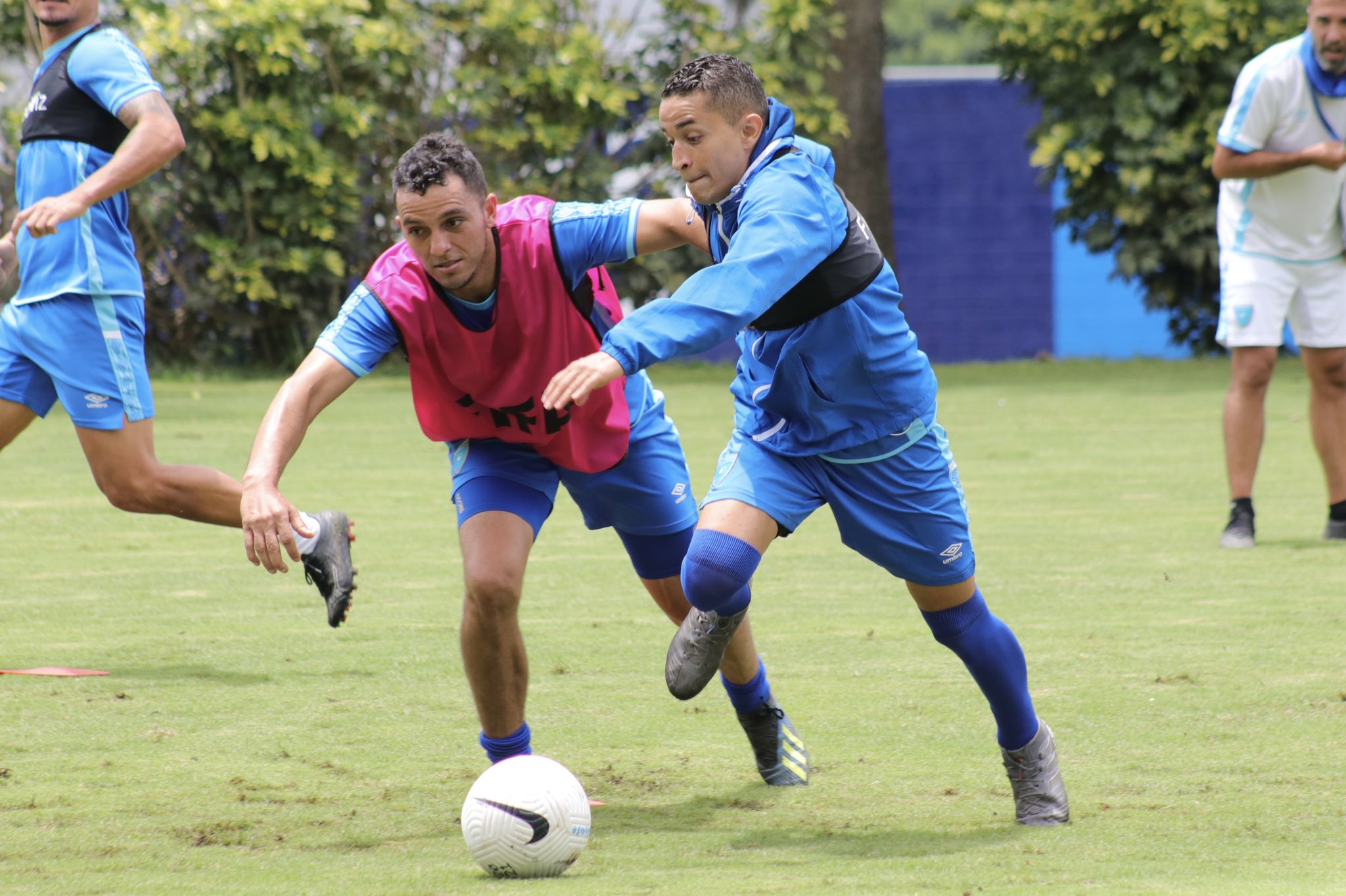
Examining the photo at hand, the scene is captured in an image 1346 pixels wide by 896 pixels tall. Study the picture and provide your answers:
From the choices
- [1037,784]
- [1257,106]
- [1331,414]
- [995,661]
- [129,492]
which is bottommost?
[1331,414]

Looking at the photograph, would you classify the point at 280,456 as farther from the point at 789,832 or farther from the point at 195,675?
the point at 195,675

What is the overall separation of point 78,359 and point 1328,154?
5.50 meters

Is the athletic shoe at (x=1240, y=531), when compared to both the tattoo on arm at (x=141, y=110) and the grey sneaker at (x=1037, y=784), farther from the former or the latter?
the tattoo on arm at (x=141, y=110)

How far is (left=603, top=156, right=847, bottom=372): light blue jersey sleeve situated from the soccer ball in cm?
102

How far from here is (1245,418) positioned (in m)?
8.20

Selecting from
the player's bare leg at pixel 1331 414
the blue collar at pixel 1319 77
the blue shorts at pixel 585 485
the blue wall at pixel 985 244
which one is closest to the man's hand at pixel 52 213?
the blue shorts at pixel 585 485

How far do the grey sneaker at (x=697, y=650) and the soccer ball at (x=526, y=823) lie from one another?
0.35 m

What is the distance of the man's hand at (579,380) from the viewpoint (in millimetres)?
3367

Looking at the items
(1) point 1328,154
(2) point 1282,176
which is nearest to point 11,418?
(1) point 1328,154

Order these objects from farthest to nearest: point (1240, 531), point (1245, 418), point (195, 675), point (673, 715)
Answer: point (1245, 418)
point (1240, 531)
point (195, 675)
point (673, 715)

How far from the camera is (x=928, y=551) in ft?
13.9

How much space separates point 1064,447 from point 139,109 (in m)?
7.71

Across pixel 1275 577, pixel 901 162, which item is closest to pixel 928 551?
pixel 1275 577

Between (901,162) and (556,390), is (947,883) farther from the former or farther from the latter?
(901,162)
